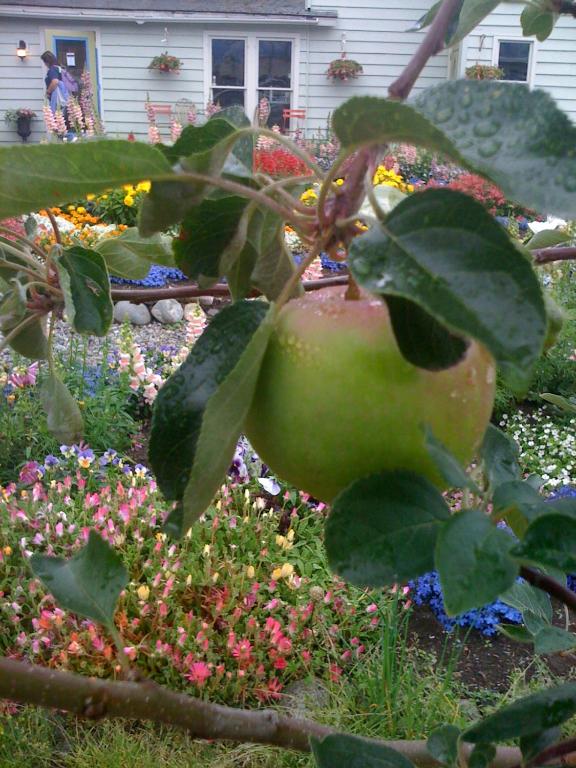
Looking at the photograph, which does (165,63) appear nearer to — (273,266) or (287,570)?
(287,570)

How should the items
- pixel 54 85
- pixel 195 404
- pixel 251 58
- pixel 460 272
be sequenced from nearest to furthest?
pixel 460 272 < pixel 195 404 < pixel 54 85 < pixel 251 58

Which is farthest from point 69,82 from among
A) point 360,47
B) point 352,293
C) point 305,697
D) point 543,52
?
point 352,293

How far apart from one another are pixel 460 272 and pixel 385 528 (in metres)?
0.12

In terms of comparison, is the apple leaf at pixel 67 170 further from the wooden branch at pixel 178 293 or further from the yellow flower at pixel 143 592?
the yellow flower at pixel 143 592

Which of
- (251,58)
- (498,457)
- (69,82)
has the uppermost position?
(251,58)

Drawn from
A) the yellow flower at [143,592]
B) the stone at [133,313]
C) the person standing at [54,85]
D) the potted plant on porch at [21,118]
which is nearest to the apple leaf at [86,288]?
the yellow flower at [143,592]

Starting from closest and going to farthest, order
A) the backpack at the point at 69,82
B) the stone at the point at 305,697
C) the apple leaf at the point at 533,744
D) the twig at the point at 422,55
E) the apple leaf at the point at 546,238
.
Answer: the twig at the point at 422,55 → the apple leaf at the point at 533,744 → the apple leaf at the point at 546,238 → the stone at the point at 305,697 → the backpack at the point at 69,82

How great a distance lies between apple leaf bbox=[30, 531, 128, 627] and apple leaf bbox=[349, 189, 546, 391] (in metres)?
0.27

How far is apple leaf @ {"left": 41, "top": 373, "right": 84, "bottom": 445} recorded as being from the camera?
97 centimetres

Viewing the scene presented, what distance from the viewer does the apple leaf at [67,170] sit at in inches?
11.9

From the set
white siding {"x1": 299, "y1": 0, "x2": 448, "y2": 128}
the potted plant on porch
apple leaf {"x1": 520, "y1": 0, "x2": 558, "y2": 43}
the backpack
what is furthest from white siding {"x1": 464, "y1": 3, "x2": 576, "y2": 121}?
apple leaf {"x1": 520, "y1": 0, "x2": 558, "y2": 43}

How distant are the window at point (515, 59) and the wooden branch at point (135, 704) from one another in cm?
1092

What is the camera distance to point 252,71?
1073cm

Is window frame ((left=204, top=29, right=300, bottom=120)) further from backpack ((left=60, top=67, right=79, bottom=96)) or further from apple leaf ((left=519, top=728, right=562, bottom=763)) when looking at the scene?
apple leaf ((left=519, top=728, right=562, bottom=763))
